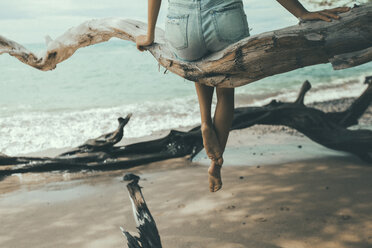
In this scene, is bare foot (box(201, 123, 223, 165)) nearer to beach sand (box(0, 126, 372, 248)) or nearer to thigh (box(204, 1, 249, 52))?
thigh (box(204, 1, 249, 52))

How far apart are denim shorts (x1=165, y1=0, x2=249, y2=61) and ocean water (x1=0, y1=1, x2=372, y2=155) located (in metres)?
1.20

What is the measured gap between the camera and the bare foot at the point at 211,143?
2.49 m

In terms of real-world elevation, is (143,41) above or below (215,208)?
above

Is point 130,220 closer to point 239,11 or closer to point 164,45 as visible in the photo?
point 164,45

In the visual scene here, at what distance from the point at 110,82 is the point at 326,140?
12444 mm

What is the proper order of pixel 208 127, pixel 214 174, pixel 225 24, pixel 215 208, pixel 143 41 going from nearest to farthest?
pixel 225 24
pixel 208 127
pixel 214 174
pixel 143 41
pixel 215 208

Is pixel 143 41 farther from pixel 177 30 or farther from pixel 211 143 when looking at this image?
Answer: pixel 211 143

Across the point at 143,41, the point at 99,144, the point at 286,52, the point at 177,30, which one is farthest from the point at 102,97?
the point at 286,52

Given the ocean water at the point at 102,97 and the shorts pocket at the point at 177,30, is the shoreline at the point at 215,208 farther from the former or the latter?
the shorts pocket at the point at 177,30

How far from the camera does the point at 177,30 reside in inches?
90.6

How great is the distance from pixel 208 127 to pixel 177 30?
640 millimetres

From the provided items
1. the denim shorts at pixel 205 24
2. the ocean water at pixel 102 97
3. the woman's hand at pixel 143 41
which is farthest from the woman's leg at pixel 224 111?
the ocean water at pixel 102 97

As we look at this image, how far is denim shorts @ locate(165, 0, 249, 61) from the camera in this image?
2.20m

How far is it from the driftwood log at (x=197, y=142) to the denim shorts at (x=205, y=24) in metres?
2.61
